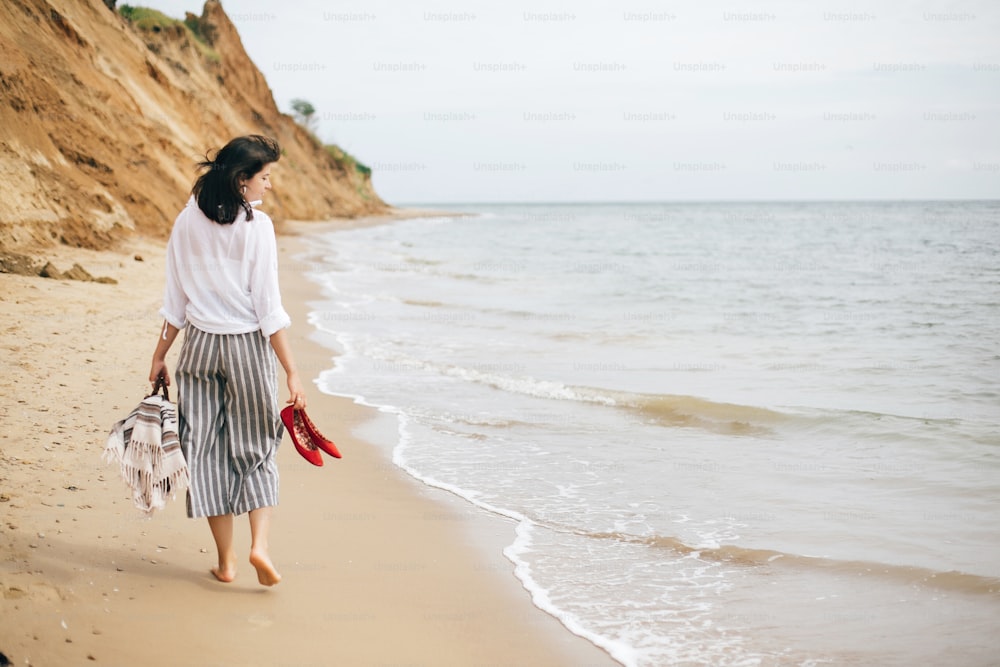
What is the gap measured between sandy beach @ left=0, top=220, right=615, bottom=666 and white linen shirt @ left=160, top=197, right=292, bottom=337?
3.49 ft

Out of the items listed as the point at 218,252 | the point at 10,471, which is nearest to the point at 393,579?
the point at 218,252

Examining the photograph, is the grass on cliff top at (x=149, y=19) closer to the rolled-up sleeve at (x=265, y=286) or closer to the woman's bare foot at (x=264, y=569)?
the rolled-up sleeve at (x=265, y=286)

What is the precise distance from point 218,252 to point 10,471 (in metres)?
1.85

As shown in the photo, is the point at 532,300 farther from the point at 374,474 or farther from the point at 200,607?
the point at 200,607

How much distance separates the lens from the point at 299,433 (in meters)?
3.44

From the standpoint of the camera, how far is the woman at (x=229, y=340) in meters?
3.32

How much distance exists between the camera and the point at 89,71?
18.0 m

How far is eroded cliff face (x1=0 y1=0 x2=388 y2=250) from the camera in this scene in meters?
12.2

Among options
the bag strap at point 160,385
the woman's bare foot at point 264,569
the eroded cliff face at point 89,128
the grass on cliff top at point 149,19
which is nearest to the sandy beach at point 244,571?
the woman's bare foot at point 264,569

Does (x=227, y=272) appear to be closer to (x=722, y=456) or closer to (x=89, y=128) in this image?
(x=722, y=456)

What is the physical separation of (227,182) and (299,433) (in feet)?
3.32

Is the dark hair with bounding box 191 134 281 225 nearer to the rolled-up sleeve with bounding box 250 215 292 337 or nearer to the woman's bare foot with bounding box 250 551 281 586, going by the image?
the rolled-up sleeve with bounding box 250 215 292 337

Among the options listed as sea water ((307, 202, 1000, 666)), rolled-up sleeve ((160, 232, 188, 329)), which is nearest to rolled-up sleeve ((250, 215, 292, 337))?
rolled-up sleeve ((160, 232, 188, 329))

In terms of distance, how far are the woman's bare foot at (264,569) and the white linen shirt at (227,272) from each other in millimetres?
866
